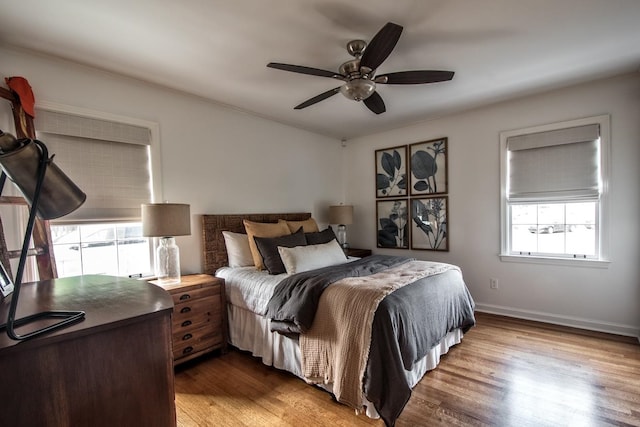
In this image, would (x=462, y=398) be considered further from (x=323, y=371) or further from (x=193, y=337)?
(x=193, y=337)

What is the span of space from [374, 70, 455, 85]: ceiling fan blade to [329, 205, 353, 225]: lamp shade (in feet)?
7.96

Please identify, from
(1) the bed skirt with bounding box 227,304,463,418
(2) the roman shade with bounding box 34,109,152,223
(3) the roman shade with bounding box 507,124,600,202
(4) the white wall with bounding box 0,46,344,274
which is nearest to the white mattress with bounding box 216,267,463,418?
(1) the bed skirt with bounding box 227,304,463,418

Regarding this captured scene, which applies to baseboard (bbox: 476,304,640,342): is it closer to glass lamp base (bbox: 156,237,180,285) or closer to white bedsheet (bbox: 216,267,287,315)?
white bedsheet (bbox: 216,267,287,315)

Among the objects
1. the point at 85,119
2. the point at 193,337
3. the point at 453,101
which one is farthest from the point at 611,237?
the point at 85,119

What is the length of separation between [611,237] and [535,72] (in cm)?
180

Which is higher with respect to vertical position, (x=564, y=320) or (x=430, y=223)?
(x=430, y=223)

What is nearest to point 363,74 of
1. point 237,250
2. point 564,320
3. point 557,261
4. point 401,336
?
point 401,336

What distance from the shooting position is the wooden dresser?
73 centimetres

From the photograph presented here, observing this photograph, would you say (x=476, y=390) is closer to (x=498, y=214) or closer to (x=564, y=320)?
(x=564, y=320)

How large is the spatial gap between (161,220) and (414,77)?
226 cm

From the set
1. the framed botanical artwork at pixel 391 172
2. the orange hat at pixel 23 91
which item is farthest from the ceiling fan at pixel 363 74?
the framed botanical artwork at pixel 391 172

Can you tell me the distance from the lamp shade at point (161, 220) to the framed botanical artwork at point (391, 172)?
300 centimetres

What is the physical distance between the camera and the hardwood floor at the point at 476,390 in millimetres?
1887

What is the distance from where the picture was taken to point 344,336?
1.98 metres
